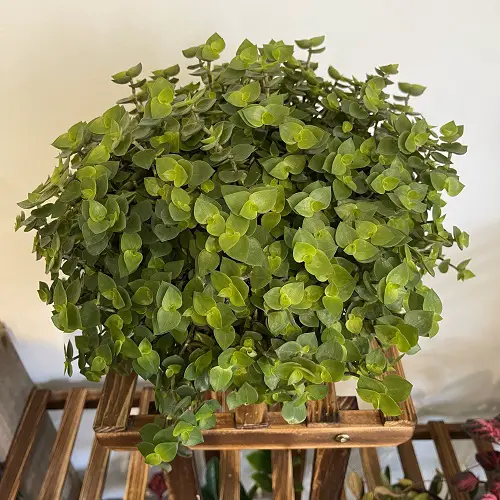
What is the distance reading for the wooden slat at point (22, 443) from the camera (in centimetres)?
103

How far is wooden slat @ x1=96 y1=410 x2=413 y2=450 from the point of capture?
2.12 ft

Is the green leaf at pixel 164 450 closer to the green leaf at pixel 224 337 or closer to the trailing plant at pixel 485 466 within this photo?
the green leaf at pixel 224 337

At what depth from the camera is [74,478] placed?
1.32 m

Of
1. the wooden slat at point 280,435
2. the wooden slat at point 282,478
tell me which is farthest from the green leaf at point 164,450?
the wooden slat at point 282,478

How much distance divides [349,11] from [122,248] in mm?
493

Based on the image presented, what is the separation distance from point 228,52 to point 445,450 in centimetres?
91

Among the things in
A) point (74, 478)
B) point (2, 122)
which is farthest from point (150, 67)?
point (74, 478)

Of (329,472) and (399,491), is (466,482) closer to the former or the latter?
(399,491)

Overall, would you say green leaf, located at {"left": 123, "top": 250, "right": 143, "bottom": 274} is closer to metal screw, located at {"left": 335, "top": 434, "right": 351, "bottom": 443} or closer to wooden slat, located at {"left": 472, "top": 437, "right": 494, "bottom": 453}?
metal screw, located at {"left": 335, "top": 434, "right": 351, "bottom": 443}

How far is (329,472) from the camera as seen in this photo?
2.56 ft

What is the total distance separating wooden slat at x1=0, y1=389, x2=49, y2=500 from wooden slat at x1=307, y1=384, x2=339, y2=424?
2.28ft

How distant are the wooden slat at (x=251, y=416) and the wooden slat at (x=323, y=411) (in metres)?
0.06

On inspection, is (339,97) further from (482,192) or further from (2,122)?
(2,122)

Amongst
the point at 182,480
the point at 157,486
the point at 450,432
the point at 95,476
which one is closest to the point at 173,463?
the point at 182,480
